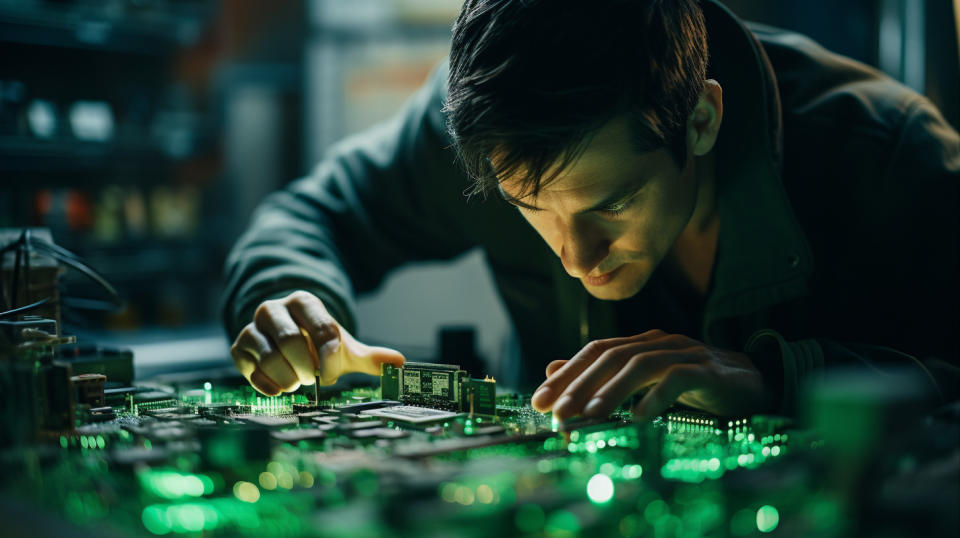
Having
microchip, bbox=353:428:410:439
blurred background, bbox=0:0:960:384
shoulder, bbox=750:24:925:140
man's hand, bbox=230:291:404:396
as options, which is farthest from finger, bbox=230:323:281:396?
blurred background, bbox=0:0:960:384

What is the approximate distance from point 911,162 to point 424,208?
1.34 m

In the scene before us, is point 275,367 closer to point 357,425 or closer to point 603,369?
point 357,425

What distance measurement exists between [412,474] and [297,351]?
28.0 inches

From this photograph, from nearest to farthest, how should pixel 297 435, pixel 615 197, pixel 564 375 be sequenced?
pixel 297 435 < pixel 564 375 < pixel 615 197

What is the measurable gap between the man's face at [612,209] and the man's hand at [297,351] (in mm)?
412

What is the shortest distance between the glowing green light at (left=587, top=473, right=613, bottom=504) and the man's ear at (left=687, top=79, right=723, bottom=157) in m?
0.86

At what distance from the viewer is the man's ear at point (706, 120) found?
60.6 inches

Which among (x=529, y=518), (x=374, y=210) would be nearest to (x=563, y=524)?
(x=529, y=518)

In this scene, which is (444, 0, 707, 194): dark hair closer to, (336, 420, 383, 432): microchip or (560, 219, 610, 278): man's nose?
(560, 219, 610, 278): man's nose

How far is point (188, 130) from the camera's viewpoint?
3951mm

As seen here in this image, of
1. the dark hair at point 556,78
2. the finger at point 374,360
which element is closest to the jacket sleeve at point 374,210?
the finger at point 374,360

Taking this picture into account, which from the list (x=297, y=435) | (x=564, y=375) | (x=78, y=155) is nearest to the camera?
(x=297, y=435)

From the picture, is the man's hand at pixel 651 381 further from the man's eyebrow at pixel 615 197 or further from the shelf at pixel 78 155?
the shelf at pixel 78 155

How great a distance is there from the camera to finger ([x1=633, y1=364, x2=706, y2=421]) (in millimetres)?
1153
